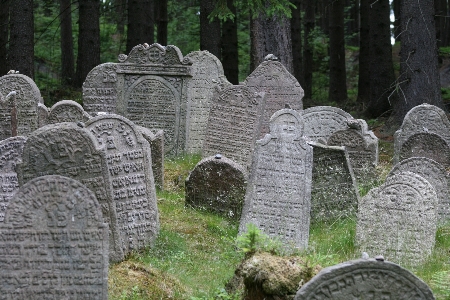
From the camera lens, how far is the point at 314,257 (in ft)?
24.2

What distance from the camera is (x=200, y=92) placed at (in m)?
16.0

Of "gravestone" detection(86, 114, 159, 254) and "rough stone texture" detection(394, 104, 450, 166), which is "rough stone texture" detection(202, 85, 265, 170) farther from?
"gravestone" detection(86, 114, 159, 254)

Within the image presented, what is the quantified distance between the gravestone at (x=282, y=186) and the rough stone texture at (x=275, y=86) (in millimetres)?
5278

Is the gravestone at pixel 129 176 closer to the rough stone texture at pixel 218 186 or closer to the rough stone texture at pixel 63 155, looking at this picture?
the rough stone texture at pixel 63 155

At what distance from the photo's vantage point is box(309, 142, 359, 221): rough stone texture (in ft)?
→ 37.1

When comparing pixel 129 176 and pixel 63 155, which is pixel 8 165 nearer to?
pixel 129 176

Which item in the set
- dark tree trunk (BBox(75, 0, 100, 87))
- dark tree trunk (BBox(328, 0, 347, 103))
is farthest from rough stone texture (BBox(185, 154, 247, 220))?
dark tree trunk (BBox(328, 0, 347, 103))

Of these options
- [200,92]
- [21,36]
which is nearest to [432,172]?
[200,92]

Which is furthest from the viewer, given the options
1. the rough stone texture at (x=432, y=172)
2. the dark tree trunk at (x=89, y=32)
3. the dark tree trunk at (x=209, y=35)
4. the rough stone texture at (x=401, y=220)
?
the dark tree trunk at (x=209, y=35)

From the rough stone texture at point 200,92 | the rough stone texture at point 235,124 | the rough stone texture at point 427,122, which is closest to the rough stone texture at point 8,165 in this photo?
the rough stone texture at point 235,124

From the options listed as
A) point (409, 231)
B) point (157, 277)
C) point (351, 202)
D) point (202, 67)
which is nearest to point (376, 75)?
point (202, 67)

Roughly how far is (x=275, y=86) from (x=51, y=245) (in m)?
9.64

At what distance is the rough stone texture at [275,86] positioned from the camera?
15.8 m

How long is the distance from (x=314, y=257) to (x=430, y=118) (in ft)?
24.4
